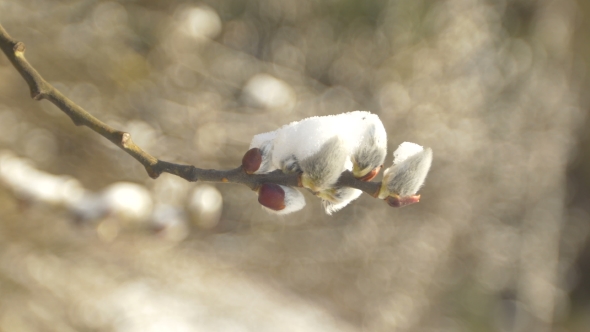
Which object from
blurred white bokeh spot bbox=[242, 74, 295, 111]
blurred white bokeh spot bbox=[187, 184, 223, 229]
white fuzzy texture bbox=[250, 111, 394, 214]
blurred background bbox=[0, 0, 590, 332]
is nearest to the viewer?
white fuzzy texture bbox=[250, 111, 394, 214]

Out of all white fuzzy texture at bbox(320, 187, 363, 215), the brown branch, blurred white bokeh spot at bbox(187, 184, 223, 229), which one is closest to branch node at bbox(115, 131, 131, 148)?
the brown branch

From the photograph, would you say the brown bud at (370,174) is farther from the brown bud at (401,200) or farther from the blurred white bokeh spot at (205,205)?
the blurred white bokeh spot at (205,205)

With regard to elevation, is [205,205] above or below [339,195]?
above

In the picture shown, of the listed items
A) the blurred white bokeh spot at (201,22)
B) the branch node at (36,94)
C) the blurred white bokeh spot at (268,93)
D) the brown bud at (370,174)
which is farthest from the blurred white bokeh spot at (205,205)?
the brown bud at (370,174)

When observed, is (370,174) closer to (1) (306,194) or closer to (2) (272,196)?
(2) (272,196)

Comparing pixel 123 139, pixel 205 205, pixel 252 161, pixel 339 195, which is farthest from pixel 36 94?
pixel 205 205

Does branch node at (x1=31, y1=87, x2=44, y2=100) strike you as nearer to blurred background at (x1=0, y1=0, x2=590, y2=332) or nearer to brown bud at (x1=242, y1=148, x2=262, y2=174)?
brown bud at (x1=242, y1=148, x2=262, y2=174)
